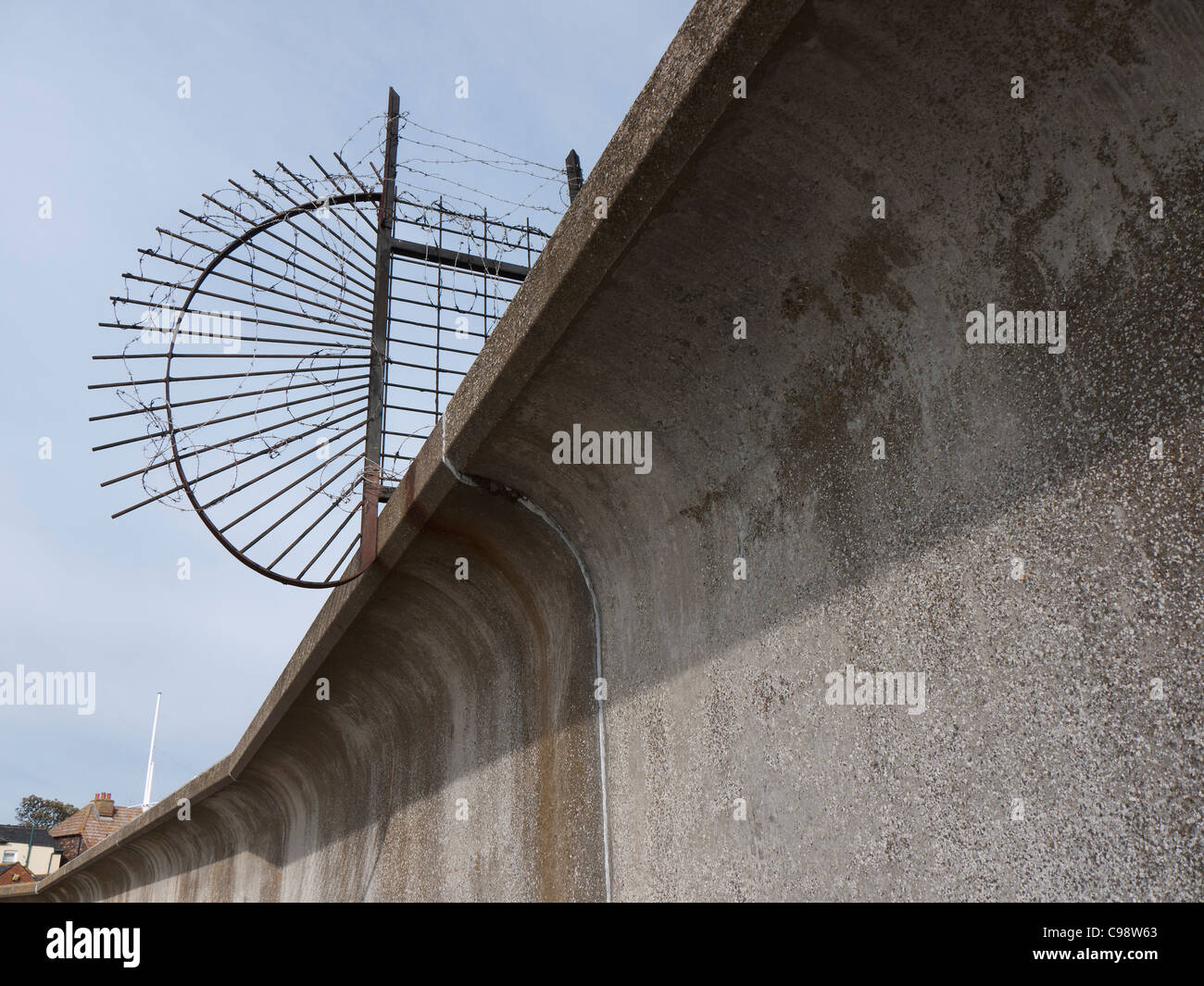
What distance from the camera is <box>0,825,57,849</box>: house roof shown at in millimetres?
65812

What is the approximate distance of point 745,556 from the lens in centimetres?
296

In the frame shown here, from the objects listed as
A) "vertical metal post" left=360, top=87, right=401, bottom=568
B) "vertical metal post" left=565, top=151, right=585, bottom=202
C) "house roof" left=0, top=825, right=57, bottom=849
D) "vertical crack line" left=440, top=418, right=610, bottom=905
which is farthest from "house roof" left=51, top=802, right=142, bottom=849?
"vertical crack line" left=440, top=418, right=610, bottom=905

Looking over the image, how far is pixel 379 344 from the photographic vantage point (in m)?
5.43

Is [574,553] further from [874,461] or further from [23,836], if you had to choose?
[23,836]

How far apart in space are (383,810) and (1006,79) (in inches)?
220

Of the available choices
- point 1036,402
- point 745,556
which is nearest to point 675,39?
point 1036,402

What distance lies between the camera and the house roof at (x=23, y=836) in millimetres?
65812

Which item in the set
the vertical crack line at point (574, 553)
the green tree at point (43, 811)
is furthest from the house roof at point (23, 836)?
the vertical crack line at point (574, 553)

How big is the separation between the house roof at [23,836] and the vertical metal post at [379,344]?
72979mm

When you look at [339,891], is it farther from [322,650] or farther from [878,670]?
[878,670]

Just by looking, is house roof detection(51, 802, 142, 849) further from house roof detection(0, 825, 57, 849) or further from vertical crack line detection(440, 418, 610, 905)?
vertical crack line detection(440, 418, 610, 905)

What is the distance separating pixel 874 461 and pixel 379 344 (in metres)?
3.65

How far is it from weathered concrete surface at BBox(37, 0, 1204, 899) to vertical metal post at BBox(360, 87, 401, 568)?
3.26 ft

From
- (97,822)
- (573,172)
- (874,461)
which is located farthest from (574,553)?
(97,822)
